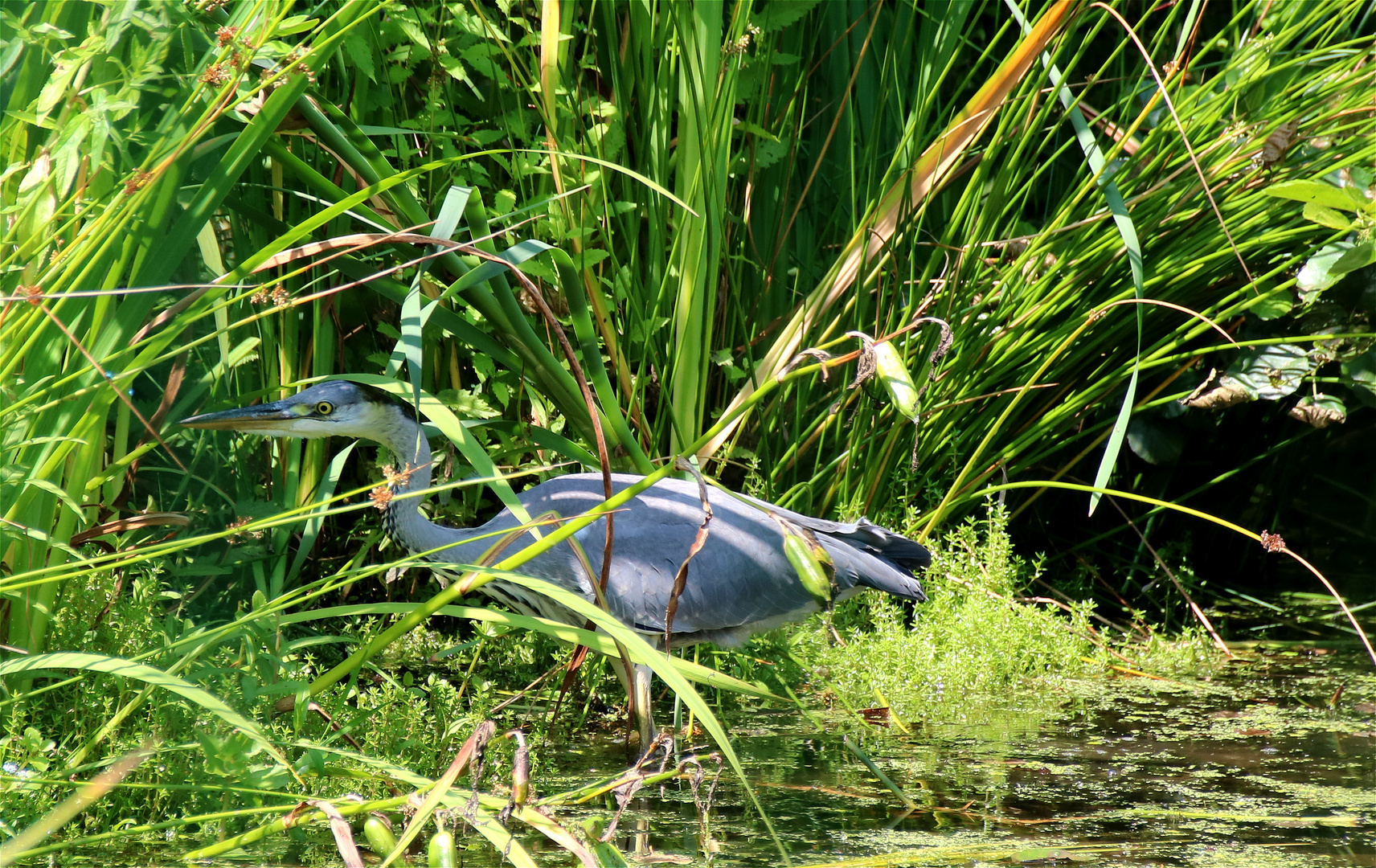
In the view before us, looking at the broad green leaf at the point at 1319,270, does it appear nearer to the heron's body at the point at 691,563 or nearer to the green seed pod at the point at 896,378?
the heron's body at the point at 691,563

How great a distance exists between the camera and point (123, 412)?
2510 millimetres

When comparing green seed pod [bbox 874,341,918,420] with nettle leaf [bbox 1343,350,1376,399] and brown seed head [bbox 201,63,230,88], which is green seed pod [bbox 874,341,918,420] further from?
nettle leaf [bbox 1343,350,1376,399]

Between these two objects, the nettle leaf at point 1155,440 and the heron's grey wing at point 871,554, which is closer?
the heron's grey wing at point 871,554

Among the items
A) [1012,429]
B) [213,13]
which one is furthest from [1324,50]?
[213,13]

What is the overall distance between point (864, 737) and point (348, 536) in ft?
4.56

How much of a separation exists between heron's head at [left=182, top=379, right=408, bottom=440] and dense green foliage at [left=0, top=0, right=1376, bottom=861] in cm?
11

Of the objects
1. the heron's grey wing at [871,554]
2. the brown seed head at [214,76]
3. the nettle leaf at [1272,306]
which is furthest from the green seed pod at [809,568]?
the nettle leaf at [1272,306]

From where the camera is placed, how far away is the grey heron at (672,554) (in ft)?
8.78

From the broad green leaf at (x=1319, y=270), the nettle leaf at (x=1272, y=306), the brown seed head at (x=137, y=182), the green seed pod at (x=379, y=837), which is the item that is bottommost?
the green seed pod at (x=379, y=837)

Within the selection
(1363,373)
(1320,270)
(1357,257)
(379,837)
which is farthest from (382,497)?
(1363,373)

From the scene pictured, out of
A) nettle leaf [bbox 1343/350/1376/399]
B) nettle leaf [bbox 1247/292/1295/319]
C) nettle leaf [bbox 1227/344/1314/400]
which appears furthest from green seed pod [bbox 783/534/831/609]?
nettle leaf [bbox 1343/350/1376/399]

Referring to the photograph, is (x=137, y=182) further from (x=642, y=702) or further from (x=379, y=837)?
(x=642, y=702)

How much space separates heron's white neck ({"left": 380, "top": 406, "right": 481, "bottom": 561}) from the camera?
8.65ft

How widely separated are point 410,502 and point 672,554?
0.61 meters
